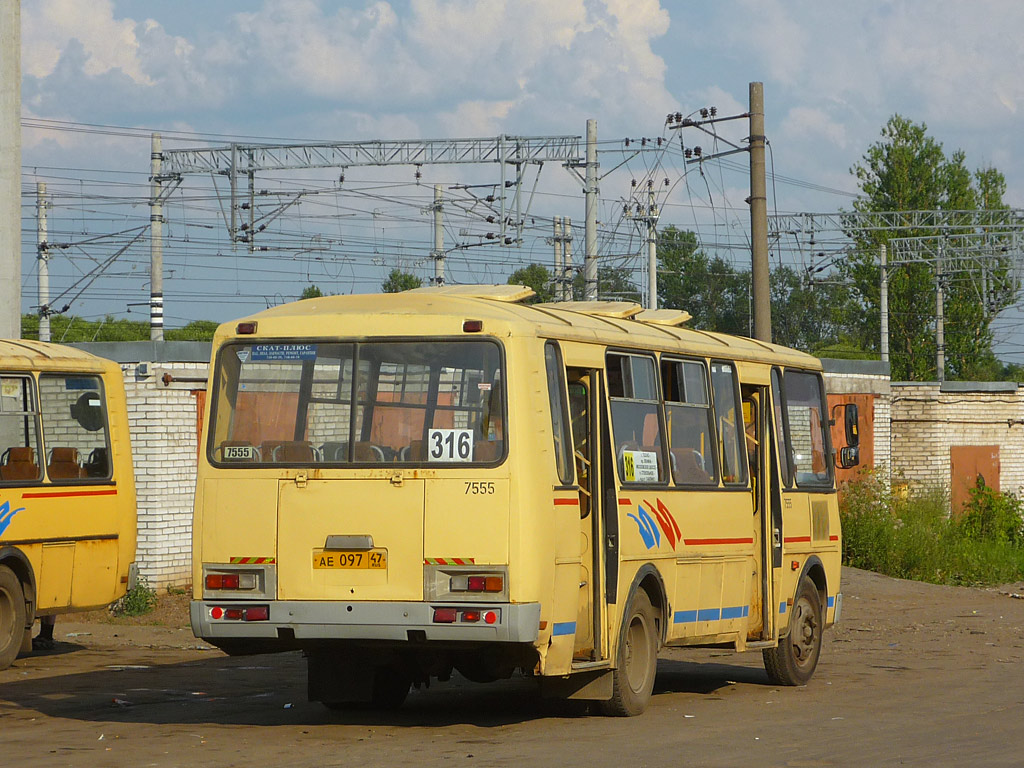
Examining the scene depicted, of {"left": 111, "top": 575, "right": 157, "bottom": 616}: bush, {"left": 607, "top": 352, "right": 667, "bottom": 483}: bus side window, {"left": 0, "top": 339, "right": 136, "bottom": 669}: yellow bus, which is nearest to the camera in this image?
{"left": 607, "top": 352, "right": 667, "bottom": 483}: bus side window

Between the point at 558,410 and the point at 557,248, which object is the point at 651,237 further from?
the point at 558,410

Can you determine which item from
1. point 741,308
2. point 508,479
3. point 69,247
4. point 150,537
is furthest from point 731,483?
point 741,308

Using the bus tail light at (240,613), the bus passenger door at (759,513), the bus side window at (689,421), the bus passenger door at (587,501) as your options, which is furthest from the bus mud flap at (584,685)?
the bus passenger door at (759,513)

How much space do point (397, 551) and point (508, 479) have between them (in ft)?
2.63

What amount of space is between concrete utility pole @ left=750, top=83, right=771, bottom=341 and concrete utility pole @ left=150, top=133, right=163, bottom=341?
15.9m

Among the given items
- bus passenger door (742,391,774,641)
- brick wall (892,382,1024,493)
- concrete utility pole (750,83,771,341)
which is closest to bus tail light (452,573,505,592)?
bus passenger door (742,391,774,641)

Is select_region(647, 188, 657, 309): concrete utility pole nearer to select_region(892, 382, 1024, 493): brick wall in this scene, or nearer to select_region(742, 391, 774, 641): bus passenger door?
select_region(892, 382, 1024, 493): brick wall

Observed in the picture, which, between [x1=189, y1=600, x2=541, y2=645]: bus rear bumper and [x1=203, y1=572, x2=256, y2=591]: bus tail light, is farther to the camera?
[x1=203, y1=572, x2=256, y2=591]: bus tail light

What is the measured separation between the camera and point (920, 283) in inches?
2697

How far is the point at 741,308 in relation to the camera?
9081 centimetres

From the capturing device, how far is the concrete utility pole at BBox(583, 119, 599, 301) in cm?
3459

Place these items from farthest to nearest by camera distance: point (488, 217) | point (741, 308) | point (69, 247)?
point (741, 308) < point (69, 247) < point (488, 217)

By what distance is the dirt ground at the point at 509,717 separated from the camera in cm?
919

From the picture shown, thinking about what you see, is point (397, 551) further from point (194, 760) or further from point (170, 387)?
point (170, 387)
